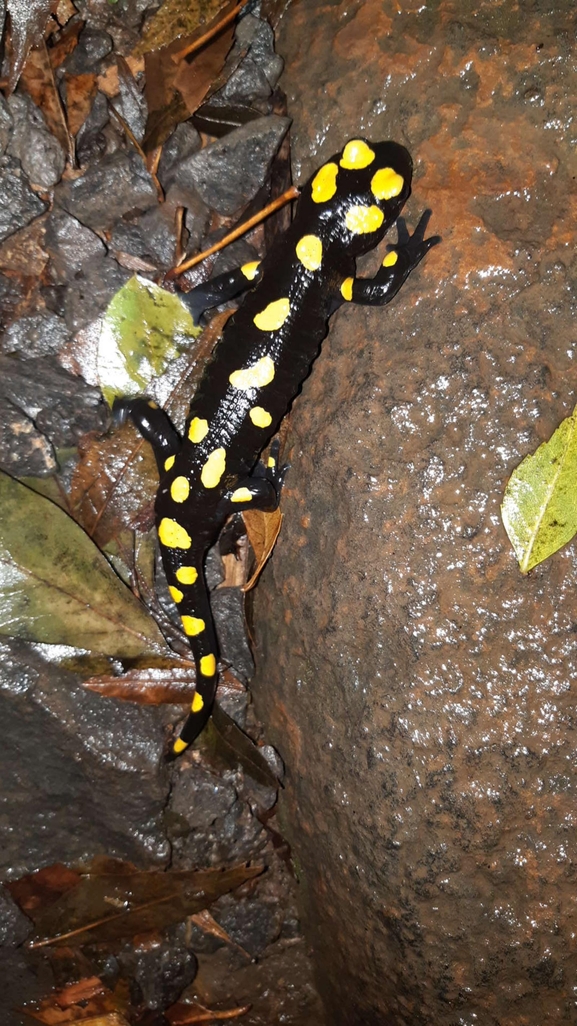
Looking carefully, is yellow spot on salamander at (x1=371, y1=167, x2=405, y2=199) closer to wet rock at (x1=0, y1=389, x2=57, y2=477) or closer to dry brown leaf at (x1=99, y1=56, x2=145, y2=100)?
dry brown leaf at (x1=99, y1=56, x2=145, y2=100)

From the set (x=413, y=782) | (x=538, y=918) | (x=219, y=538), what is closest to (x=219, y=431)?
(x=219, y=538)

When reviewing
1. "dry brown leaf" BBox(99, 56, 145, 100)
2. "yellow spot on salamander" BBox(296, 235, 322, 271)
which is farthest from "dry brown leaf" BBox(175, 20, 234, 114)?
"yellow spot on salamander" BBox(296, 235, 322, 271)

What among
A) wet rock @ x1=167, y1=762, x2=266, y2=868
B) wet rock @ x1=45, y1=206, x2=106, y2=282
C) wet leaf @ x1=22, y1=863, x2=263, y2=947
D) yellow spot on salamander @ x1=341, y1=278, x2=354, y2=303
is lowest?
wet leaf @ x1=22, y1=863, x2=263, y2=947

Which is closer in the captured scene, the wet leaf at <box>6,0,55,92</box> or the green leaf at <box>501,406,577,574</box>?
the green leaf at <box>501,406,577,574</box>

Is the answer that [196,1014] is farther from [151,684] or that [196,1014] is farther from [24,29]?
[24,29]

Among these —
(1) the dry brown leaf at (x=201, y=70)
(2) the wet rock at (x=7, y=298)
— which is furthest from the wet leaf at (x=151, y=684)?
(1) the dry brown leaf at (x=201, y=70)
